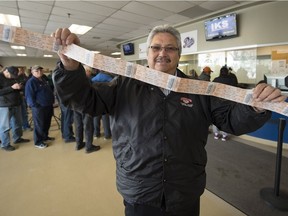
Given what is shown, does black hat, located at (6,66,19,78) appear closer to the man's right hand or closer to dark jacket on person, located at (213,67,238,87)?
the man's right hand

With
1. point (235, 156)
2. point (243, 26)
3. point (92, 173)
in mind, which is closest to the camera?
point (92, 173)

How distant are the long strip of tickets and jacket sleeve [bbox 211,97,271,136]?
0.03 m

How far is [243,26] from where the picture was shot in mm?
4395

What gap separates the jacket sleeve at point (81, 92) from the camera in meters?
0.82

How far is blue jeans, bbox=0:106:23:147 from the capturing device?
355 centimetres

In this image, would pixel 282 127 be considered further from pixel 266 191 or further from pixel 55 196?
pixel 55 196

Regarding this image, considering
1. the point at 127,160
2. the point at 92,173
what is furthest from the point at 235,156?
the point at 127,160

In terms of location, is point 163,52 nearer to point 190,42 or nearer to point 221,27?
point 221,27

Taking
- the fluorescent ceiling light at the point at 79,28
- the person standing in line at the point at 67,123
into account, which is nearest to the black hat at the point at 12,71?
the person standing in line at the point at 67,123

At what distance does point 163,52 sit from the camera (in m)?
1.00

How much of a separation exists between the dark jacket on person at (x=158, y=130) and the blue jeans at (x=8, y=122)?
3467 millimetres

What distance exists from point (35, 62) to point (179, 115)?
59.3 feet

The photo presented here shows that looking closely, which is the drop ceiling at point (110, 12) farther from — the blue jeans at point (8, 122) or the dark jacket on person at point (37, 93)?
the blue jeans at point (8, 122)

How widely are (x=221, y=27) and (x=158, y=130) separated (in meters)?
4.60
